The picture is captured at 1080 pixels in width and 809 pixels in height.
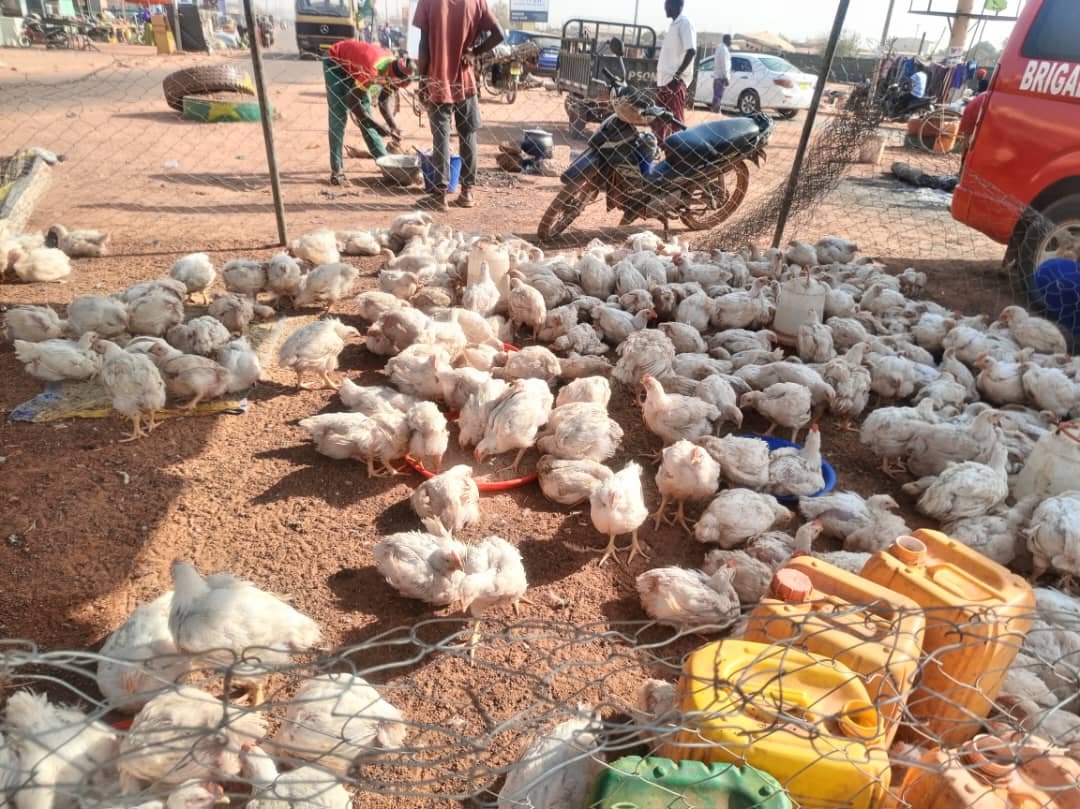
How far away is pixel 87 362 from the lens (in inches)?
180

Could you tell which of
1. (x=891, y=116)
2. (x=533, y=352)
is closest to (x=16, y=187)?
(x=533, y=352)

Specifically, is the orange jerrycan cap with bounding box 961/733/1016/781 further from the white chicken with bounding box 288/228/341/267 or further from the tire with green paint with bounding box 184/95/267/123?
the tire with green paint with bounding box 184/95/267/123

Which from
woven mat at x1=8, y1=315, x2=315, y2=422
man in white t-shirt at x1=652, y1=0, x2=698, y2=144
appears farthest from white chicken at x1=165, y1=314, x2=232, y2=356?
man in white t-shirt at x1=652, y1=0, x2=698, y2=144

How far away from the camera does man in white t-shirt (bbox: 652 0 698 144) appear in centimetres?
970

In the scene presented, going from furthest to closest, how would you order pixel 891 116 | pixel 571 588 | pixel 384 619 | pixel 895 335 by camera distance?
pixel 891 116 < pixel 895 335 < pixel 571 588 < pixel 384 619

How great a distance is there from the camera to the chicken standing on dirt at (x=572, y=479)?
3.76 meters

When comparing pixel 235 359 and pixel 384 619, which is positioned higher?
pixel 235 359

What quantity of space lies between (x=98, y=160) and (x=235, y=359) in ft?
27.5

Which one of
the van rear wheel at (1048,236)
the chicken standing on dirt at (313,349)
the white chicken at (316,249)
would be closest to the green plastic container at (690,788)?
the chicken standing on dirt at (313,349)

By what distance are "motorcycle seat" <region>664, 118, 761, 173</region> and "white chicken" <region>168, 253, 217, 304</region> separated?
532cm

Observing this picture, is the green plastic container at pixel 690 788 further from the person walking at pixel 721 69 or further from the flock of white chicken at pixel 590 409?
the person walking at pixel 721 69

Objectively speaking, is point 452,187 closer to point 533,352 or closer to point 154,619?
point 533,352

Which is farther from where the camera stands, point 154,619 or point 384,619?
point 384,619

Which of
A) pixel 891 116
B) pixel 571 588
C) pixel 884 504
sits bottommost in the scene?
pixel 571 588
